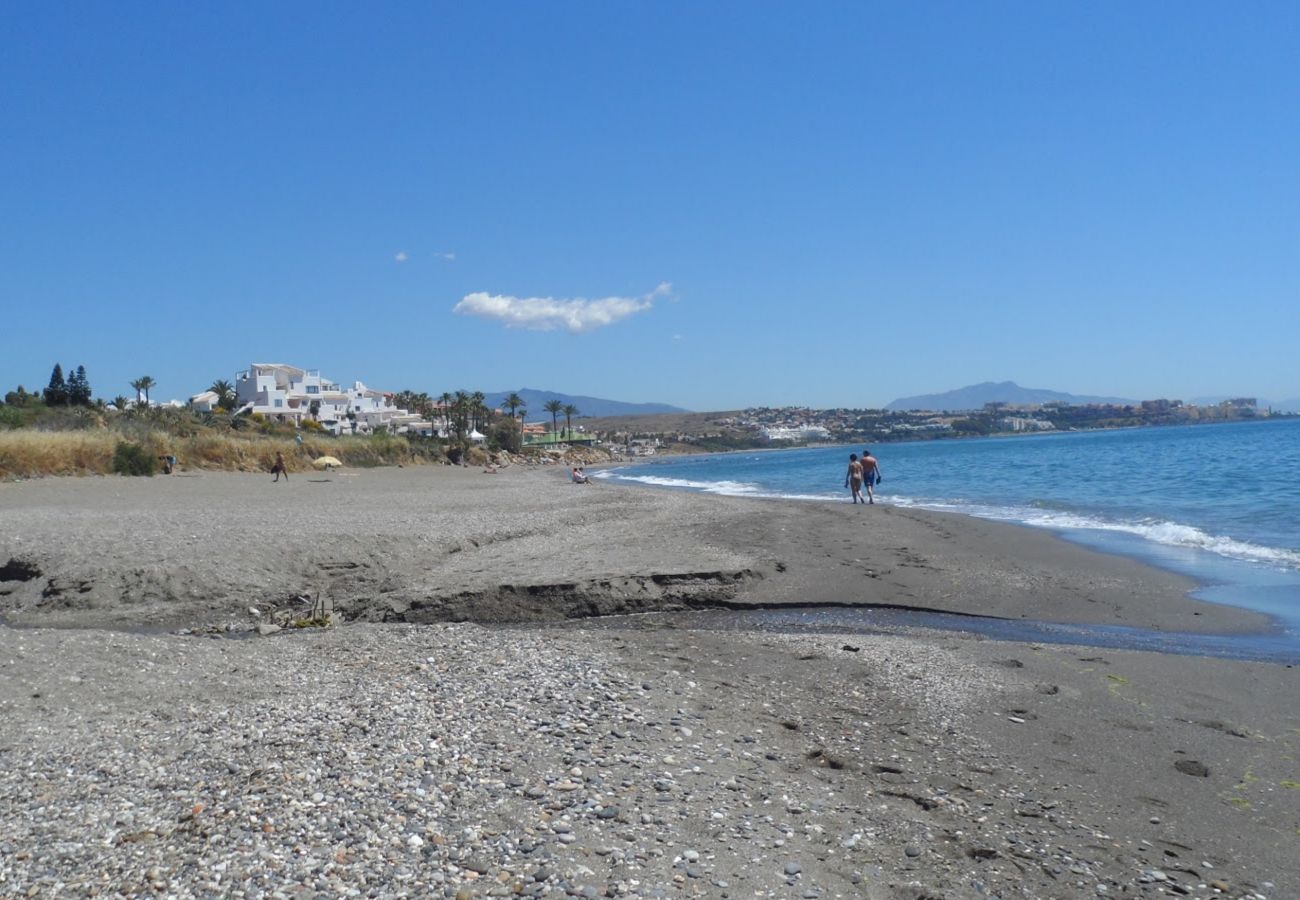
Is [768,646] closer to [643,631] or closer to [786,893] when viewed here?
[643,631]

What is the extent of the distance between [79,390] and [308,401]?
34099 mm

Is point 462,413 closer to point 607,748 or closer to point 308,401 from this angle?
point 308,401

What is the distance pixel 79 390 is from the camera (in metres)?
60.1

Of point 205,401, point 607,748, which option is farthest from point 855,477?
point 205,401

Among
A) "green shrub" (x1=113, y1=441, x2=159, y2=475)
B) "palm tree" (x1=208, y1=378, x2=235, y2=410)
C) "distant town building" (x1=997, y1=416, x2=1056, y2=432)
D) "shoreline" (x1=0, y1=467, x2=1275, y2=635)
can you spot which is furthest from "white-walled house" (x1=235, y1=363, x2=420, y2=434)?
"distant town building" (x1=997, y1=416, x2=1056, y2=432)

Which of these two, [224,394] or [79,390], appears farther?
[224,394]

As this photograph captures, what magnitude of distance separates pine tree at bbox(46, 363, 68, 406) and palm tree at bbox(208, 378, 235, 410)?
2272cm

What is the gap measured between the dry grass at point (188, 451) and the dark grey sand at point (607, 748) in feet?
64.8

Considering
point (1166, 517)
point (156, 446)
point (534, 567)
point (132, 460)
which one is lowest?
point (1166, 517)

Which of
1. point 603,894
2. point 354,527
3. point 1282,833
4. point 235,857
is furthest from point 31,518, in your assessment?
point 1282,833

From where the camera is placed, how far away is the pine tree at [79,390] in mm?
57281

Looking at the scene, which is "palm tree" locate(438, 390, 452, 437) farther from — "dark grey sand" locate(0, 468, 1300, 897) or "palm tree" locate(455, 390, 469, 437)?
"dark grey sand" locate(0, 468, 1300, 897)

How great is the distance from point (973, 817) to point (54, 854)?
494 centimetres

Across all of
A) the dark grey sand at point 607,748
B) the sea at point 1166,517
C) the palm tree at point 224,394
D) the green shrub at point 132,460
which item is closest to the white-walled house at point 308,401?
the palm tree at point 224,394
